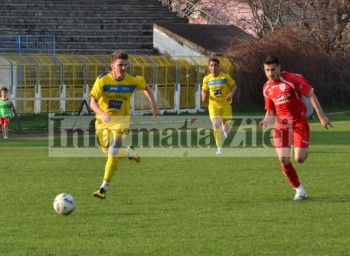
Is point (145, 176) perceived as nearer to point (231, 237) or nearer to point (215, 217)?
point (215, 217)

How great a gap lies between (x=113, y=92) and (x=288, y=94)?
8.62 ft

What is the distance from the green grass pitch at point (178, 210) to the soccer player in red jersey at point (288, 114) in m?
0.50

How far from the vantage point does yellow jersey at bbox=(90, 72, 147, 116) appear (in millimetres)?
14969

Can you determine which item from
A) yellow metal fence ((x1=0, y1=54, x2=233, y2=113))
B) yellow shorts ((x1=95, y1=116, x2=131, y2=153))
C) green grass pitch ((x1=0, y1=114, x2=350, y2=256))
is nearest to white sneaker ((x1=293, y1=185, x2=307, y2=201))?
green grass pitch ((x1=0, y1=114, x2=350, y2=256))

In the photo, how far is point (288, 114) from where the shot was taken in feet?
48.3

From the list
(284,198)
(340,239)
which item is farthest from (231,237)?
(284,198)

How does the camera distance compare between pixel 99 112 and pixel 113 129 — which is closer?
pixel 99 112

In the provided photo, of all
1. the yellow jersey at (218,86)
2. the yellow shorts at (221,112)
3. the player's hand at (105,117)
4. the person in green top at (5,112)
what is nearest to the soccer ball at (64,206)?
the player's hand at (105,117)

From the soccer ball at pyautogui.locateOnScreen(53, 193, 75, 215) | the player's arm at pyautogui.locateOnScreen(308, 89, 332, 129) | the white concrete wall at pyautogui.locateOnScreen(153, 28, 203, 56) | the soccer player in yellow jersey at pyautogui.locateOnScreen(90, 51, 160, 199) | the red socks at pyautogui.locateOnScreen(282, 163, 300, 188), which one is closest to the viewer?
the soccer ball at pyautogui.locateOnScreen(53, 193, 75, 215)

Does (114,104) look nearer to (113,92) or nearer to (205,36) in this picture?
(113,92)

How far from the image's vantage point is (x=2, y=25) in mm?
45781

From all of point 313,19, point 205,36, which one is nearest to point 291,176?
point 205,36

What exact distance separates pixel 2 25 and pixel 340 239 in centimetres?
3695

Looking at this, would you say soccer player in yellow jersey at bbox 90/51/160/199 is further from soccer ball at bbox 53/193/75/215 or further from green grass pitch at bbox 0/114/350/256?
soccer ball at bbox 53/193/75/215
